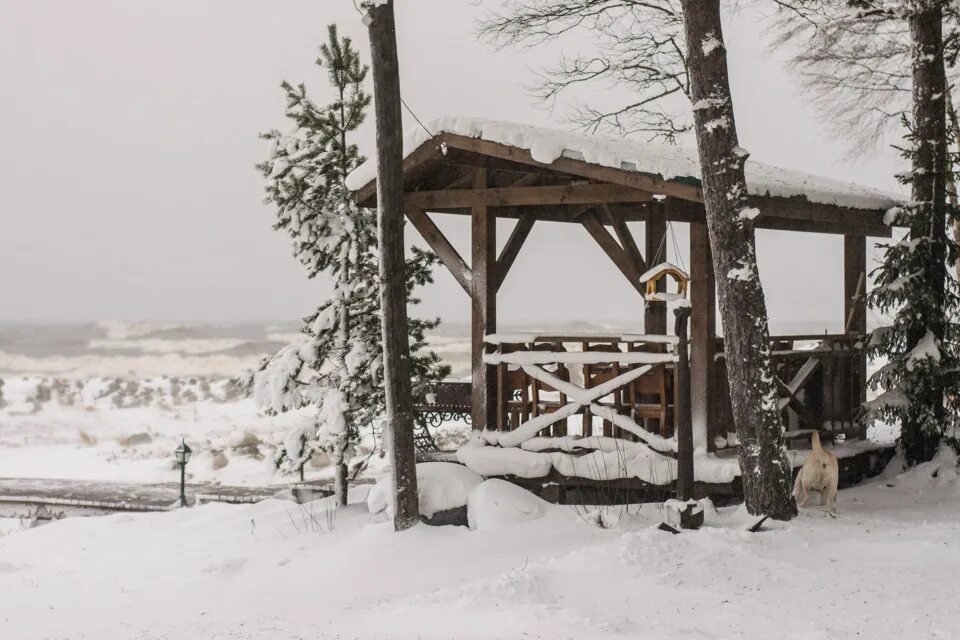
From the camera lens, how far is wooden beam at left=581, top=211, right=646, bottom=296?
9.77 meters

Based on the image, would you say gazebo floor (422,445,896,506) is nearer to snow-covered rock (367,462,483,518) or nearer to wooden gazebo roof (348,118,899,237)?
snow-covered rock (367,462,483,518)

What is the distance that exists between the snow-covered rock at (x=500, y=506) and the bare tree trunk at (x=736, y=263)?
83.7 inches

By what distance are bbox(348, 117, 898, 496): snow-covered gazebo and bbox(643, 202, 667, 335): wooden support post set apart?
0.02 metres

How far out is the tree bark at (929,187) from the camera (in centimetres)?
1038

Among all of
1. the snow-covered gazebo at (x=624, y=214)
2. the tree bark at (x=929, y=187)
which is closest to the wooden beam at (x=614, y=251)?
the snow-covered gazebo at (x=624, y=214)

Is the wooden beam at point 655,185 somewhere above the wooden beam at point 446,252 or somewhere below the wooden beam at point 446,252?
above

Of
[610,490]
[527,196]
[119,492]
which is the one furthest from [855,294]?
[119,492]

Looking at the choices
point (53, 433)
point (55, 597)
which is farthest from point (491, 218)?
point (53, 433)

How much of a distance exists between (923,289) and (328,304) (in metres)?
7.12

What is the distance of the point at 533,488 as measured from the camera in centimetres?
983

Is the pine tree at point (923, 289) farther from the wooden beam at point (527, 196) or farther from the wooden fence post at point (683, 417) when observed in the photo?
the wooden beam at point (527, 196)

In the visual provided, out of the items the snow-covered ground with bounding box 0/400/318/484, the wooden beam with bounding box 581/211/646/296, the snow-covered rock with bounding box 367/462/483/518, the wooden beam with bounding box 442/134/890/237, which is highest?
the wooden beam with bounding box 442/134/890/237

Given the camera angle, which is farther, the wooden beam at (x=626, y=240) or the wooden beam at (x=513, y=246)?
the wooden beam at (x=626, y=240)

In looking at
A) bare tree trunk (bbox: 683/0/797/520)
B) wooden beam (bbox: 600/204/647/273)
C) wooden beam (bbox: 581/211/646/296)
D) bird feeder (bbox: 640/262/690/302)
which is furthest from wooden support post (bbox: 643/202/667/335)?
bare tree trunk (bbox: 683/0/797/520)
